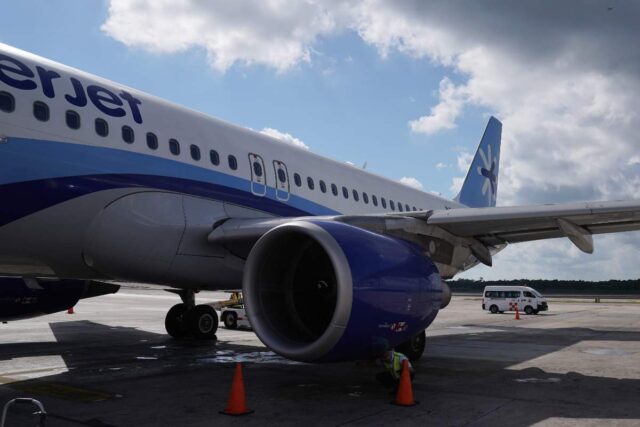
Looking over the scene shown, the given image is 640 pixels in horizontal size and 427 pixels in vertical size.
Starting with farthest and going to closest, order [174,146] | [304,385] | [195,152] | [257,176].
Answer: [257,176], [195,152], [174,146], [304,385]

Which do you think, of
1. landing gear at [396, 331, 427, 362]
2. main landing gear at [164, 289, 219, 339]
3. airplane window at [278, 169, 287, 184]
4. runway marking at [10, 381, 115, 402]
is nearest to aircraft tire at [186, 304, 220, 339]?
main landing gear at [164, 289, 219, 339]

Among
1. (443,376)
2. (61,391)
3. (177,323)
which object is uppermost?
(177,323)

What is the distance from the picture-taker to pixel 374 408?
21.4 feet

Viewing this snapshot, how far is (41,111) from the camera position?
780 cm

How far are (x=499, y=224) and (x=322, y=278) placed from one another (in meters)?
3.16

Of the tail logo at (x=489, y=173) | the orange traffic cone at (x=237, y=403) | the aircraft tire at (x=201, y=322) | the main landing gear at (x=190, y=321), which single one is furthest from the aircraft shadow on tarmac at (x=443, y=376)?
the tail logo at (x=489, y=173)

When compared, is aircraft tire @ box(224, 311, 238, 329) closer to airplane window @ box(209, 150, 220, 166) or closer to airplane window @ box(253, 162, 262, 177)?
airplane window @ box(253, 162, 262, 177)

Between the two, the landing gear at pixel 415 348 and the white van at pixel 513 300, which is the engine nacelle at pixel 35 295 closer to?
the landing gear at pixel 415 348

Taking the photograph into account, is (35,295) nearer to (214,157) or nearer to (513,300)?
(214,157)

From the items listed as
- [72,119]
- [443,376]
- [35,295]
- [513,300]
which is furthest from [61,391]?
[513,300]

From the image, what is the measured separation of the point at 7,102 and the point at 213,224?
3499 mm

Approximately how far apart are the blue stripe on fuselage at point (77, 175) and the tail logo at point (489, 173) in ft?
46.1

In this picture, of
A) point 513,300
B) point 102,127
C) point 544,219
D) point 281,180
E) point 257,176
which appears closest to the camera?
point 102,127

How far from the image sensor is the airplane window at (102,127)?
845 centimetres
